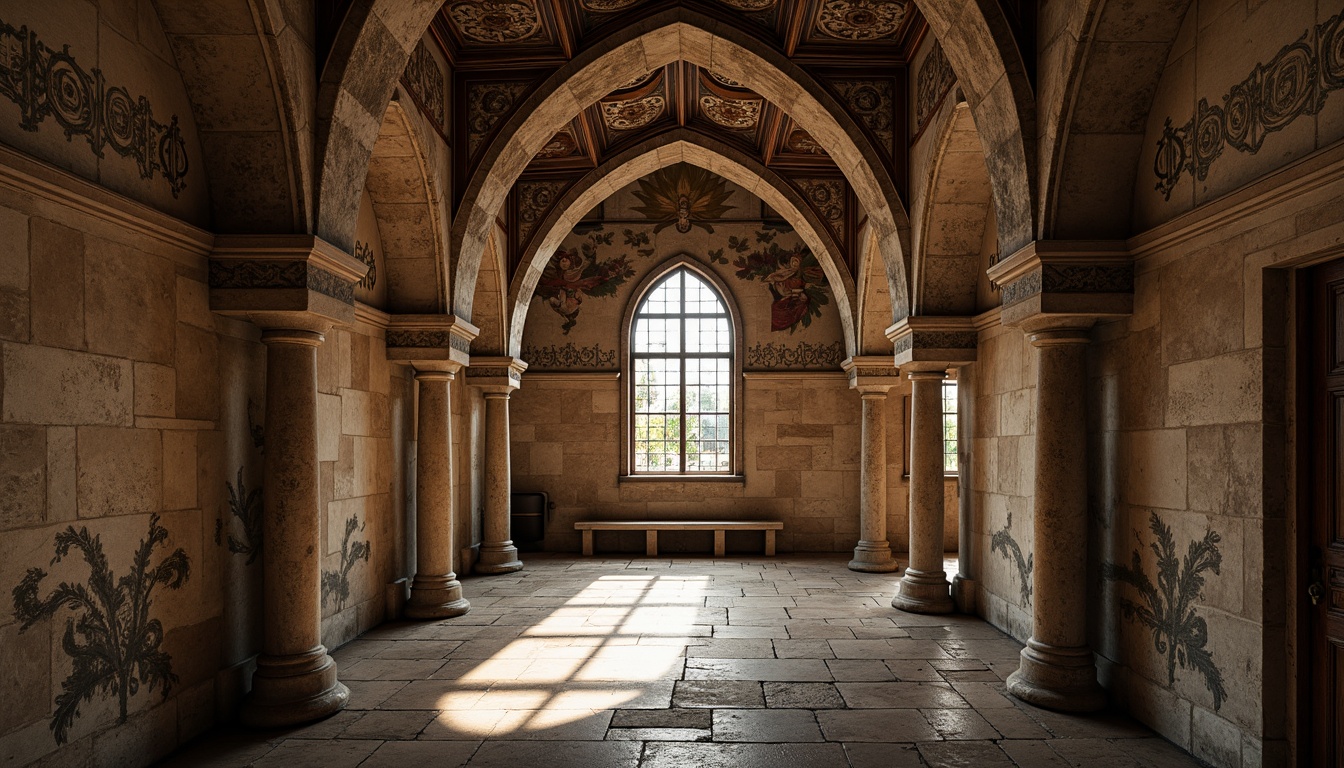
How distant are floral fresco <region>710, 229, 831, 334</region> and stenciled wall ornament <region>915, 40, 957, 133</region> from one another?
467cm

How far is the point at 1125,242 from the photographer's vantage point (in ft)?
14.4

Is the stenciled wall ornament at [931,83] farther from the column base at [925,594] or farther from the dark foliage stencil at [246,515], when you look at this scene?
the dark foliage stencil at [246,515]

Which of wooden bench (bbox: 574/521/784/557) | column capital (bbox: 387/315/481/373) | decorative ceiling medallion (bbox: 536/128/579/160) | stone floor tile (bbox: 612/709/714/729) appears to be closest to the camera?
stone floor tile (bbox: 612/709/714/729)

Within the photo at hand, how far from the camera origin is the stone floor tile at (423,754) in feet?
12.5

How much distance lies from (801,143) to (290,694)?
23.9ft

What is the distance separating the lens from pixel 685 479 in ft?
37.9

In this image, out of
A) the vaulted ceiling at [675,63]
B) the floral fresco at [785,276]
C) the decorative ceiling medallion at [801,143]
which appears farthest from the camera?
the floral fresco at [785,276]

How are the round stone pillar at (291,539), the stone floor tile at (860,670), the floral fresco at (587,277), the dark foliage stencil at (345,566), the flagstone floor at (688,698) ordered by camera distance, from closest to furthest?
1. the flagstone floor at (688,698)
2. the round stone pillar at (291,539)
3. the stone floor tile at (860,670)
4. the dark foliage stencil at (345,566)
5. the floral fresco at (587,277)

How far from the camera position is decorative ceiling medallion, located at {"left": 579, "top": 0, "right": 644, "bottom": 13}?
6.75 meters

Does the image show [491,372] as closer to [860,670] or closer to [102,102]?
[860,670]

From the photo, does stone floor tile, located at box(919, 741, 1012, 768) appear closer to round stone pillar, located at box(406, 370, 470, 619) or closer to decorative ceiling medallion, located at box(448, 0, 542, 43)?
round stone pillar, located at box(406, 370, 470, 619)

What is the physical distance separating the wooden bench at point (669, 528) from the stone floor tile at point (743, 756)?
6.93 meters

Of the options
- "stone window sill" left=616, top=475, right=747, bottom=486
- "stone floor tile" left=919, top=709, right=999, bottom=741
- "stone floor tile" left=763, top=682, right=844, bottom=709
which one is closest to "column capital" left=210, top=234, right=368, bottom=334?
"stone floor tile" left=763, top=682, right=844, bottom=709

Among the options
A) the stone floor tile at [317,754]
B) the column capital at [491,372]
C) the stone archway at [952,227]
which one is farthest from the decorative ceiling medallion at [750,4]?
the stone floor tile at [317,754]
